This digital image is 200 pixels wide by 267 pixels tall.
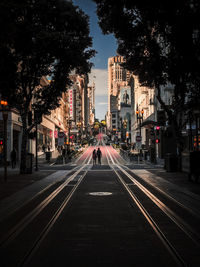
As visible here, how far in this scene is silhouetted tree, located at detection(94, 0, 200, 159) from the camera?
14328 mm

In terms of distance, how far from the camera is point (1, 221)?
8.64 meters

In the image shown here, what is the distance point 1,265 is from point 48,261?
0.71 meters

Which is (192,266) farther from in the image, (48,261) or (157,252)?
(48,261)

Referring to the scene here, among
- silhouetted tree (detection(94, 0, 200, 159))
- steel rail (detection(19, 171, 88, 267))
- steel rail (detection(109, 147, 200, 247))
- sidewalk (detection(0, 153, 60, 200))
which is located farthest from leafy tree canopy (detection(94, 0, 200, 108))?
sidewalk (detection(0, 153, 60, 200))

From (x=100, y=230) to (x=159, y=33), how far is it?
13.8 m

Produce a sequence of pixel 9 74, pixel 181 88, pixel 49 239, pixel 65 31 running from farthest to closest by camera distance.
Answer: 1. pixel 65 31
2. pixel 9 74
3. pixel 181 88
4. pixel 49 239

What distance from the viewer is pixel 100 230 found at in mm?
7480

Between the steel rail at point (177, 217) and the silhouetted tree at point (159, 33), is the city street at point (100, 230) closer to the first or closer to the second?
the steel rail at point (177, 217)

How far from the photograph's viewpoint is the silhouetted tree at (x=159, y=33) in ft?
47.0

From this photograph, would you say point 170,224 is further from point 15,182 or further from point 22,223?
point 15,182

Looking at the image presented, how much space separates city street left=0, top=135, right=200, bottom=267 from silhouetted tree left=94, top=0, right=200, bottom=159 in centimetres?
683

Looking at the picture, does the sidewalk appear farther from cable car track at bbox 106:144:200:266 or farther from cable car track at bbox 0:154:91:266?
cable car track at bbox 106:144:200:266

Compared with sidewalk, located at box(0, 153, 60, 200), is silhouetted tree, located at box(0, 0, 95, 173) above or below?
above

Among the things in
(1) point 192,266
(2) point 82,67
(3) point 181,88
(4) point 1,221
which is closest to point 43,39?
(2) point 82,67
